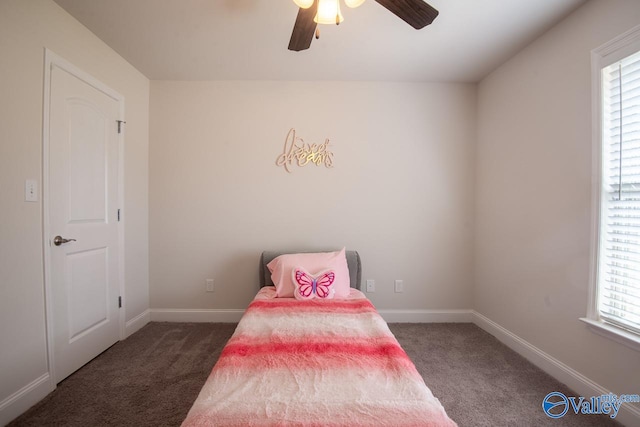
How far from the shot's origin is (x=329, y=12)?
138 centimetres

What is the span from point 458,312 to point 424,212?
45.7 inches

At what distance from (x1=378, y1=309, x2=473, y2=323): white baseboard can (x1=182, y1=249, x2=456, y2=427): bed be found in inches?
43.6

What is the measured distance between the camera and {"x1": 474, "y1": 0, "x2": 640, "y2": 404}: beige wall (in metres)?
1.72

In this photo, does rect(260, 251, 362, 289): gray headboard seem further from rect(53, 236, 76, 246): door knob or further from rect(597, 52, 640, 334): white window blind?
rect(597, 52, 640, 334): white window blind

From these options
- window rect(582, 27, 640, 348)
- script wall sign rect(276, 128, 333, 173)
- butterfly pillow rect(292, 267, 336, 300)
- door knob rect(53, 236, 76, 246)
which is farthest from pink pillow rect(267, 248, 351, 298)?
window rect(582, 27, 640, 348)

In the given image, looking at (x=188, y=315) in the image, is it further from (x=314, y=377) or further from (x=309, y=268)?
(x=314, y=377)

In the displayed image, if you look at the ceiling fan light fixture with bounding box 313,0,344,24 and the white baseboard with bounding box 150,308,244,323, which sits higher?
the ceiling fan light fixture with bounding box 313,0,344,24

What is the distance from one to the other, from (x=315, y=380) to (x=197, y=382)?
3.91 ft

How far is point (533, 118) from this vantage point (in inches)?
86.4

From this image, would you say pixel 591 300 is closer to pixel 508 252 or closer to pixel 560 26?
pixel 508 252

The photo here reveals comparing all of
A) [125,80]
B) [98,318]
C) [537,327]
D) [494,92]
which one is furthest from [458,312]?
[125,80]

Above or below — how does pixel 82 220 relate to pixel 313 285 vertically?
above

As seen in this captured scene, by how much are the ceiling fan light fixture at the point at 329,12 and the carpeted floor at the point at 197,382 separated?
2.35 metres

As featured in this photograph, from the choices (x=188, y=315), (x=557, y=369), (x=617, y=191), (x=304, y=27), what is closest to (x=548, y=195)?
(x=617, y=191)
